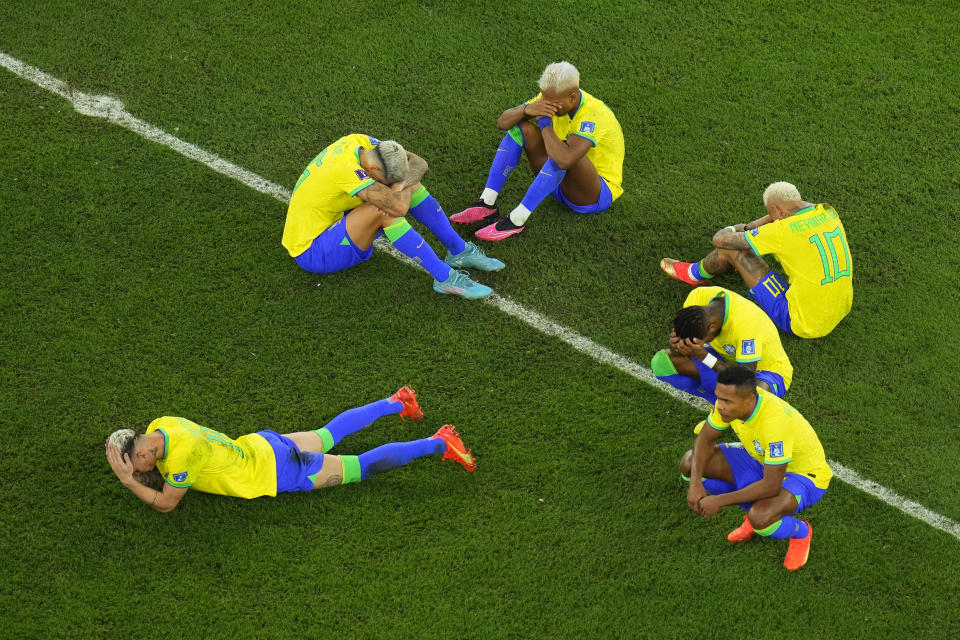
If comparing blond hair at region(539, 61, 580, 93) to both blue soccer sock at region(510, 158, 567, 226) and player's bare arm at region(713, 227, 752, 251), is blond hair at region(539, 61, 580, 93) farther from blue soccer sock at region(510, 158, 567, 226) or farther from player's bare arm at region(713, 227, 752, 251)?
player's bare arm at region(713, 227, 752, 251)

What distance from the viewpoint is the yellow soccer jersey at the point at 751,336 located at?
5.90 meters

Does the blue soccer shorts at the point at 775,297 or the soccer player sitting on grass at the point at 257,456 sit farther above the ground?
the blue soccer shorts at the point at 775,297

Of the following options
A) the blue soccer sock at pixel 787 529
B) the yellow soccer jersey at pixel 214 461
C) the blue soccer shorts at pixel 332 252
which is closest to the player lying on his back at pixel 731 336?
the blue soccer sock at pixel 787 529

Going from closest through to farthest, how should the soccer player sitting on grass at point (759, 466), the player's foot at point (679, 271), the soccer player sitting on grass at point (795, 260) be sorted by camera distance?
the soccer player sitting on grass at point (759, 466) < the soccer player sitting on grass at point (795, 260) < the player's foot at point (679, 271)

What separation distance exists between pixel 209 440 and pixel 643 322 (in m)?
3.32

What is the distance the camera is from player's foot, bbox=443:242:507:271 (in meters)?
7.13

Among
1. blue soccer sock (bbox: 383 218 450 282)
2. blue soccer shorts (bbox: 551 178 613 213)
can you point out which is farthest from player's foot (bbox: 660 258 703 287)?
blue soccer sock (bbox: 383 218 450 282)

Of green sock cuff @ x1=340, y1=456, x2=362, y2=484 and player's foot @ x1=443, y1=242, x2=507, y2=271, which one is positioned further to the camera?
player's foot @ x1=443, y1=242, x2=507, y2=271

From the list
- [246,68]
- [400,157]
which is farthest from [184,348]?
[246,68]

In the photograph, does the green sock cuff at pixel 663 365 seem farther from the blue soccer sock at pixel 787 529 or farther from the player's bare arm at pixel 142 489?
the player's bare arm at pixel 142 489

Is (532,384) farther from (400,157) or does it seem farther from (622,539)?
(400,157)

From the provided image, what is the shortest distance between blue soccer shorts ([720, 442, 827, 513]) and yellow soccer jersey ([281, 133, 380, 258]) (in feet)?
10.1

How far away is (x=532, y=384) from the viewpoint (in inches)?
259

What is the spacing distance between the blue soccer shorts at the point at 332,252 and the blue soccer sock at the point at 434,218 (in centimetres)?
46
